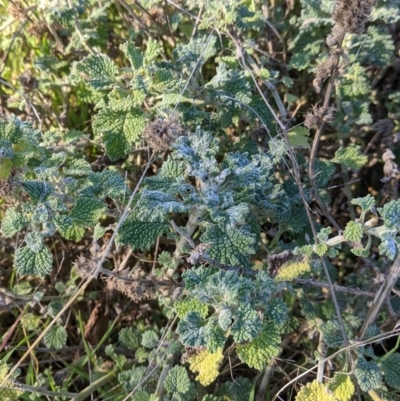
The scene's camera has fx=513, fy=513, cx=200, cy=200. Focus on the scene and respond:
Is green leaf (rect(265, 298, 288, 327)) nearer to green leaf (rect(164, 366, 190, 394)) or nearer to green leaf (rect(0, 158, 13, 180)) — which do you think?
Answer: green leaf (rect(164, 366, 190, 394))

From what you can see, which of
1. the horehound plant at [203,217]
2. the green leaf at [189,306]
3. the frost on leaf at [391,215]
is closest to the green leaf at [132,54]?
the horehound plant at [203,217]

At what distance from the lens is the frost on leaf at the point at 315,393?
52.2 inches

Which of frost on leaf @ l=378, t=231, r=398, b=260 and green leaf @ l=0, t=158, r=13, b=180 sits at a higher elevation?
green leaf @ l=0, t=158, r=13, b=180

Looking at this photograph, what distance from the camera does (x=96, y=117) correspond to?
1538mm

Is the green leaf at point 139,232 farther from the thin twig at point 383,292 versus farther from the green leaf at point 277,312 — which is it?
the thin twig at point 383,292

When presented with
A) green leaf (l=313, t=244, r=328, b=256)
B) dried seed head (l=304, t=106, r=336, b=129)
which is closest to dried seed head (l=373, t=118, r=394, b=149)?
dried seed head (l=304, t=106, r=336, b=129)

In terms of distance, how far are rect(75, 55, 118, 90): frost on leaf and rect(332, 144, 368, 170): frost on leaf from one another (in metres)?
0.82

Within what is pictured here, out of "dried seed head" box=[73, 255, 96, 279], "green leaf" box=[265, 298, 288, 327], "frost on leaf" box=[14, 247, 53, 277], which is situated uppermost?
"frost on leaf" box=[14, 247, 53, 277]

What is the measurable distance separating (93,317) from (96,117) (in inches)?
32.3

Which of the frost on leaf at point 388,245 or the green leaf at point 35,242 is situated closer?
the frost on leaf at point 388,245

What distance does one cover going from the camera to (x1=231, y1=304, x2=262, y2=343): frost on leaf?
3.96 feet

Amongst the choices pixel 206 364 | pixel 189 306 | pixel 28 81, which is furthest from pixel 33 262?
pixel 28 81

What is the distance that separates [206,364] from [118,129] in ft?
2.39

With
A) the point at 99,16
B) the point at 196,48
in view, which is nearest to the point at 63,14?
the point at 99,16
